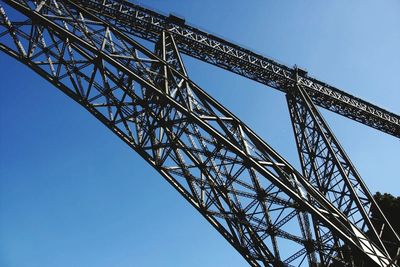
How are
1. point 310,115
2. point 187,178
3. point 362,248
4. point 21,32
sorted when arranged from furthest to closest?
point 310,115 < point 187,178 < point 21,32 < point 362,248

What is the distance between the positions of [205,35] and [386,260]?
37.9ft

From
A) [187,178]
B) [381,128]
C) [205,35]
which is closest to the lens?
[187,178]

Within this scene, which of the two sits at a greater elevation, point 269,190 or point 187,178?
point 187,178

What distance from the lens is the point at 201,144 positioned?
38.0 feet

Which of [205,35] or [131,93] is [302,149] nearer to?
[205,35]

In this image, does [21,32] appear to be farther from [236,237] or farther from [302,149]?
[302,149]

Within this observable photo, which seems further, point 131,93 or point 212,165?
point 212,165

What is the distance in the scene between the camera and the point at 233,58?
16891mm

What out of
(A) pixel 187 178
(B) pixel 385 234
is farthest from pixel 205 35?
(B) pixel 385 234

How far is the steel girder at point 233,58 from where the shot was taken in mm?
15133

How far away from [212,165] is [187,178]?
0.85 meters

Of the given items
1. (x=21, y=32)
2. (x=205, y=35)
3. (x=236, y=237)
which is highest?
(x=205, y=35)

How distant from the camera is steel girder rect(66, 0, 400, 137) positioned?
1513cm

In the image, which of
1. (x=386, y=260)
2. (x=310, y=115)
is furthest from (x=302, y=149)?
(x=386, y=260)
